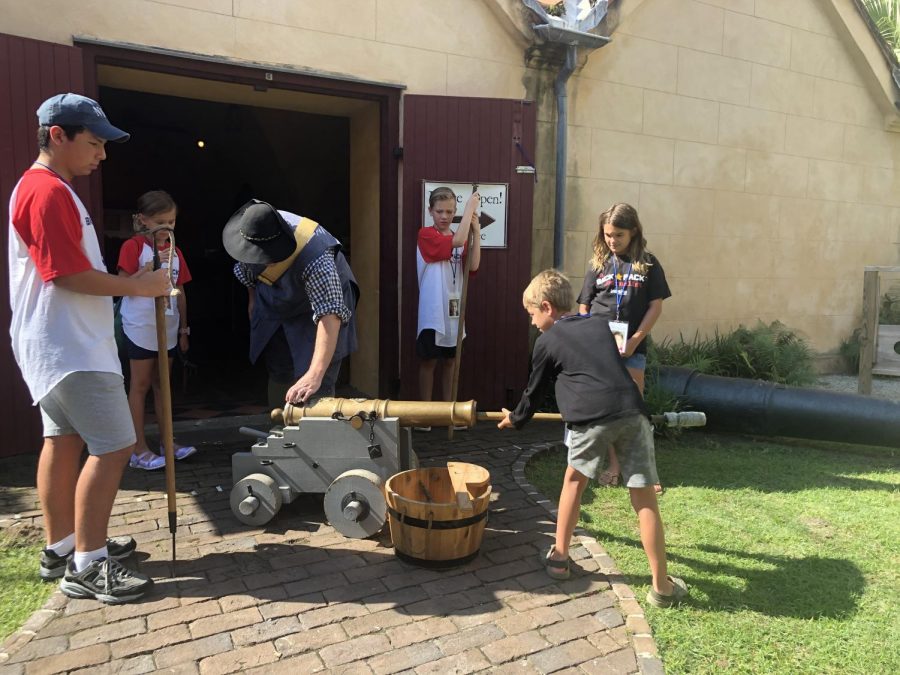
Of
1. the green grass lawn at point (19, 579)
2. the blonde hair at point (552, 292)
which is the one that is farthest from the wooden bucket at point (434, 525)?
the green grass lawn at point (19, 579)

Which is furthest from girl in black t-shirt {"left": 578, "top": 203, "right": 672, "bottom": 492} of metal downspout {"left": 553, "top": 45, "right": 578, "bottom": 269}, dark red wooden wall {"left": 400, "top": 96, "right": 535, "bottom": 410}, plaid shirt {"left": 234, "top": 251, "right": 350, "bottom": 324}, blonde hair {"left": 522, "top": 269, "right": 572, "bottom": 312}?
metal downspout {"left": 553, "top": 45, "right": 578, "bottom": 269}

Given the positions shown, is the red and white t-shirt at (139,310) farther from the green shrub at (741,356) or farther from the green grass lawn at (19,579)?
the green shrub at (741,356)

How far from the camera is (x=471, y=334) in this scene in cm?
608

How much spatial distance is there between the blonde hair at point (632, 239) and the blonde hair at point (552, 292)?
124 cm

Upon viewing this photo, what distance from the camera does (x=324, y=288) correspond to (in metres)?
3.41

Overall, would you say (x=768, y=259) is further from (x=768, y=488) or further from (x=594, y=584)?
(x=594, y=584)

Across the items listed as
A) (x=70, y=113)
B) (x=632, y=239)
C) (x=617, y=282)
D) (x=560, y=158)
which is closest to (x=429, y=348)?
(x=617, y=282)

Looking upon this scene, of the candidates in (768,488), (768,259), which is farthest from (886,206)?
(768,488)

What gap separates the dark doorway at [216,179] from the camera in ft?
30.1

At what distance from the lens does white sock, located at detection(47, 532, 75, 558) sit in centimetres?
303

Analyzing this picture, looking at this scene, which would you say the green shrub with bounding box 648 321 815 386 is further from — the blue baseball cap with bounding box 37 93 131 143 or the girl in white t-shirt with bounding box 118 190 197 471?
the blue baseball cap with bounding box 37 93 131 143

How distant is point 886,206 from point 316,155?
801 centimetres

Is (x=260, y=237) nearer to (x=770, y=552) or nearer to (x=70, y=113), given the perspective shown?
(x=70, y=113)

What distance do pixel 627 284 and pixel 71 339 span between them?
3.14 metres
